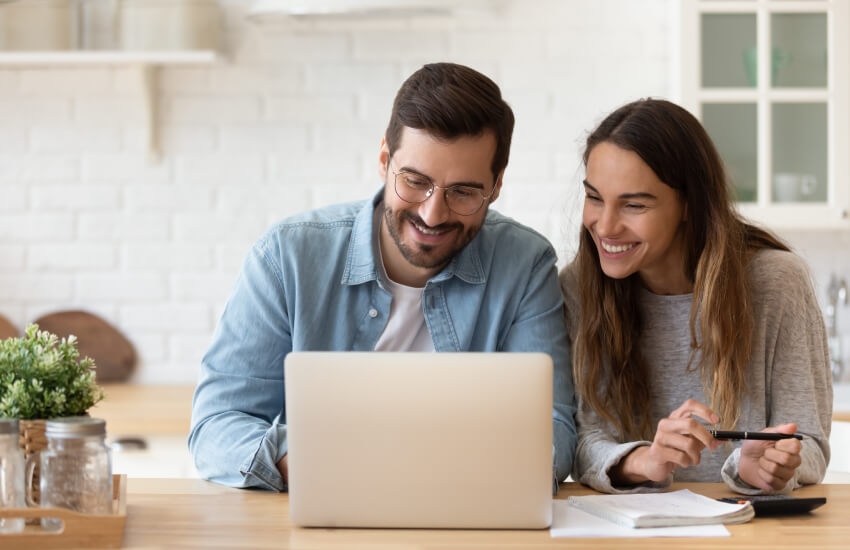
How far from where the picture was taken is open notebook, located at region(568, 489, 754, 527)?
1378 mm

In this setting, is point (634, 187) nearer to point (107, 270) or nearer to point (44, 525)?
point (44, 525)

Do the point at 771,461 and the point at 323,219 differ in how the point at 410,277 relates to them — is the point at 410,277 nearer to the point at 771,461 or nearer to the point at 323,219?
the point at 323,219

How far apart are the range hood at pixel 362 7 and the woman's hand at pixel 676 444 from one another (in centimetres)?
168

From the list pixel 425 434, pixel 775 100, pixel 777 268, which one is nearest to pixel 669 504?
pixel 425 434

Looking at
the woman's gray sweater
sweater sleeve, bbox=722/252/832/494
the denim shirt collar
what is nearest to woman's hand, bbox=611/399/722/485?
the woman's gray sweater

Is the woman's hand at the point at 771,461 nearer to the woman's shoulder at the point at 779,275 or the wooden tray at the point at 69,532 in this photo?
the woman's shoulder at the point at 779,275

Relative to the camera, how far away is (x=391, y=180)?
73.3 inches

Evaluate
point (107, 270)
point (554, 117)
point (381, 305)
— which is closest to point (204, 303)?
point (107, 270)

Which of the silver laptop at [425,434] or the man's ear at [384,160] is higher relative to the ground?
the man's ear at [384,160]

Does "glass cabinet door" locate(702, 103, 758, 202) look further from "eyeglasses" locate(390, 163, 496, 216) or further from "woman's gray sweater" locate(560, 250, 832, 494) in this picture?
"eyeglasses" locate(390, 163, 496, 216)

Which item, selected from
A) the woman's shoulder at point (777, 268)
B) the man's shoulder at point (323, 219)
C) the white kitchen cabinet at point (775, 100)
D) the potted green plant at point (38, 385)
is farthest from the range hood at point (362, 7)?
the potted green plant at point (38, 385)

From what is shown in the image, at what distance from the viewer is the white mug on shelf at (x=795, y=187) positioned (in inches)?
120

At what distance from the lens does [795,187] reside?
3047 mm

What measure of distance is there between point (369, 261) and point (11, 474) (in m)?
0.80
